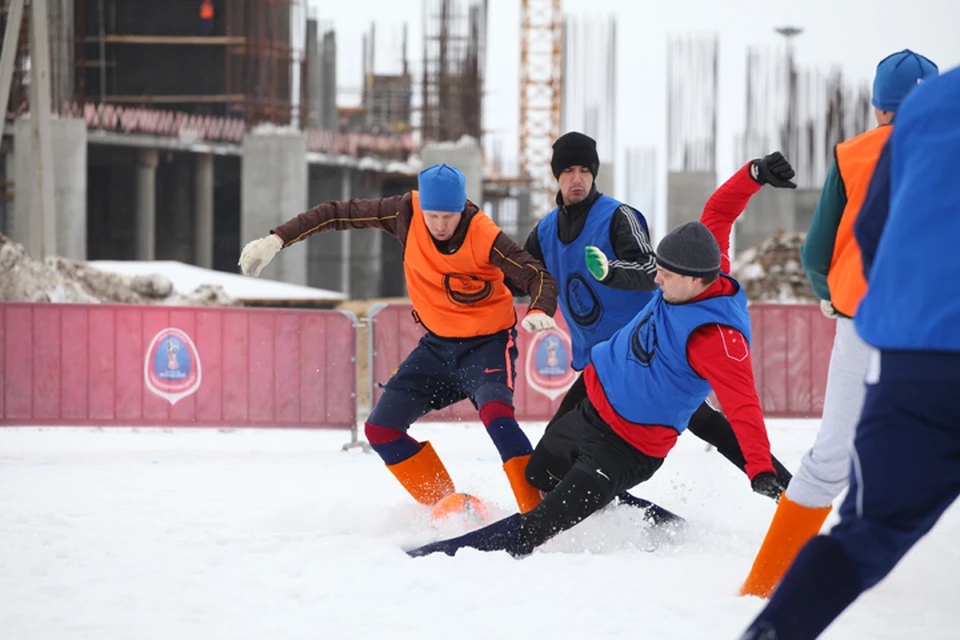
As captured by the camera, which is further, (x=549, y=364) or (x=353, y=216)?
(x=549, y=364)

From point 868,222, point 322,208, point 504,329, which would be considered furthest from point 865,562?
point 322,208

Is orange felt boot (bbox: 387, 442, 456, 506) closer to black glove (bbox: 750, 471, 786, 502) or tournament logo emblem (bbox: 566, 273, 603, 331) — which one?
tournament logo emblem (bbox: 566, 273, 603, 331)

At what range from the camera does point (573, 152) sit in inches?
183

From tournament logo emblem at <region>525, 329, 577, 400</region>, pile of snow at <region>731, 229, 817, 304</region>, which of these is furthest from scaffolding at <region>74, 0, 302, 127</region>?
tournament logo emblem at <region>525, 329, 577, 400</region>

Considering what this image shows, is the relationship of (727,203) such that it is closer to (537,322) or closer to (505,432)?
(537,322)

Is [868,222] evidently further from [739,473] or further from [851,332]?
[739,473]

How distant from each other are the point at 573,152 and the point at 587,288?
582mm

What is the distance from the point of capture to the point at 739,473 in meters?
6.82

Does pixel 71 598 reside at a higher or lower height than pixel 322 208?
lower

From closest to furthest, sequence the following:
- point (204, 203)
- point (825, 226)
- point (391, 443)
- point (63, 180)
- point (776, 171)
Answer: point (825, 226), point (776, 171), point (391, 443), point (63, 180), point (204, 203)

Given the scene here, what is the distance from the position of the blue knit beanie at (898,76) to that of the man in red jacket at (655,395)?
73cm

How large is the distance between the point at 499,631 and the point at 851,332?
1328 millimetres

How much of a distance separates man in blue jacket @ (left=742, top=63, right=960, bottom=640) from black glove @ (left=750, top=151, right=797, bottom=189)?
2.04 metres

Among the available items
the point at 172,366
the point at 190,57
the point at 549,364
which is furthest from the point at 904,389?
the point at 190,57
